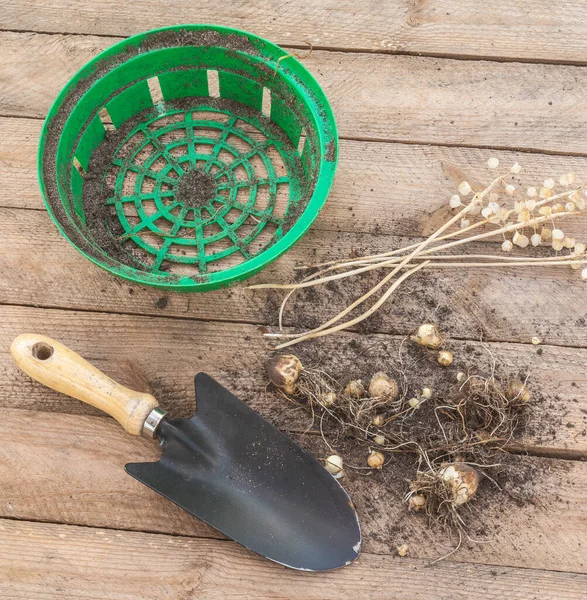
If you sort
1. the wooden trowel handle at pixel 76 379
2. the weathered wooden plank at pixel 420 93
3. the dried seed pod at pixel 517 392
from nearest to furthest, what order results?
the wooden trowel handle at pixel 76 379
the dried seed pod at pixel 517 392
the weathered wooden plank at pixel 420 93

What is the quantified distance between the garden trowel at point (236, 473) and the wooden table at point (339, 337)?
2.1 inches

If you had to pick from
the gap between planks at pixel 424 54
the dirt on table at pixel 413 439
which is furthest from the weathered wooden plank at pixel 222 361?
the gap between planks at pixel 424 54

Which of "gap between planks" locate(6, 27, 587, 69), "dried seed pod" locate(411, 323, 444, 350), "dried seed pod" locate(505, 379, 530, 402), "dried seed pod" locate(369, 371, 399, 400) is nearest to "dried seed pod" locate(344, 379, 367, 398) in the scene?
"dried seed pod" locate(369, 371, 399, 400)

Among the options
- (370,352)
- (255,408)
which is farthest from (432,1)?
(255,408)

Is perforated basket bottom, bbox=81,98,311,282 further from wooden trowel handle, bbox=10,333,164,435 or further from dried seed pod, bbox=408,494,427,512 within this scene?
dried seed pod, bbox=408,494,427,512

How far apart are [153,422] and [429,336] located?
0.43 metres

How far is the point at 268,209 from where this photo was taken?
0.93 m

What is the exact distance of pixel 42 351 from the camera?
0.78 metres

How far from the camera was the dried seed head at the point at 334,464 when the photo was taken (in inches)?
33.2

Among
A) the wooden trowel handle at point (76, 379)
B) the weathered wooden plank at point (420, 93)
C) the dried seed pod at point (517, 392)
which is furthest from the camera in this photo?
the weathered wooden plank at point (420, 93)

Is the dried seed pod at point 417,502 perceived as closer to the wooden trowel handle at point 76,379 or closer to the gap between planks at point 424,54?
the wooden trowel handle at point 76,379

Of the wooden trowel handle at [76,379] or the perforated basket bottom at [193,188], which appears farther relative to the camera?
the perforated basket bottom at [193,188]

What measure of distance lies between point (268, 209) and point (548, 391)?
54cm

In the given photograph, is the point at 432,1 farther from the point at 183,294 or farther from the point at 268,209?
the point at 183,294
